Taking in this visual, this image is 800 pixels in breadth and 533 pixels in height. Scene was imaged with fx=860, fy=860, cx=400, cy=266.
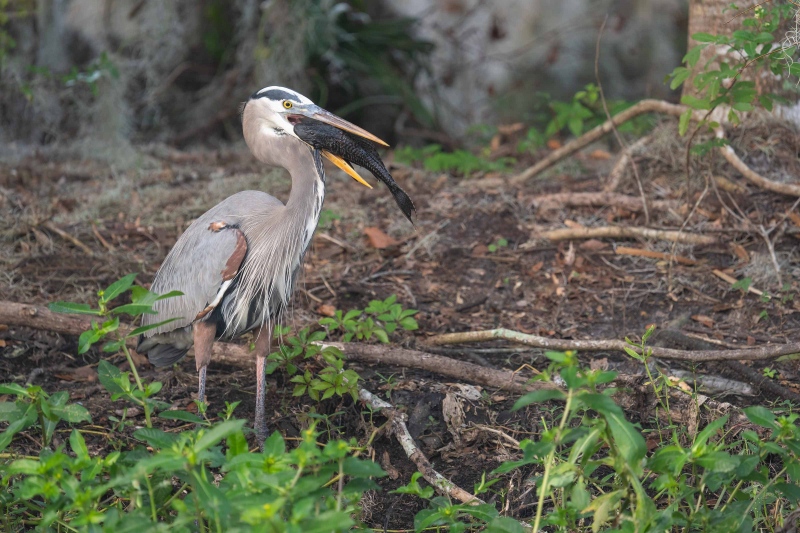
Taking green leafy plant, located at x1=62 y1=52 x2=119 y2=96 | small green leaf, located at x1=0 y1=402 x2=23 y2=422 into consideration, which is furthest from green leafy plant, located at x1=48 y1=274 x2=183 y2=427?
green leafy plant, located at x1=62 y1=52 x2=119 y2=96

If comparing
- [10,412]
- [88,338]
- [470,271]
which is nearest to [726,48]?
[470,271]

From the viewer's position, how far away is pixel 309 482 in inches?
77.0

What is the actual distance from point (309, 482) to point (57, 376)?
7.47 ft

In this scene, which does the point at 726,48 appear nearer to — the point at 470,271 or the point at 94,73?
the point at 470,271

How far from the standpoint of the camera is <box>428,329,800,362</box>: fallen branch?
10.5 ft

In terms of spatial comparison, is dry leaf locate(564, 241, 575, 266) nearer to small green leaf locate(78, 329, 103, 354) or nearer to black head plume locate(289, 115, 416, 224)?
black head plume locate(289, 115, 416, 224)

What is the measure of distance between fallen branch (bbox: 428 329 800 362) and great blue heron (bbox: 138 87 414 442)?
2.74ft

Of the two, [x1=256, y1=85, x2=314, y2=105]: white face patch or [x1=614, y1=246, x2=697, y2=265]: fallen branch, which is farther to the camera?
[x1=614, y1=246, x2=697, y2=265]: fallen branch

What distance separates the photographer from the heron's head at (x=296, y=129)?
3.52 metres

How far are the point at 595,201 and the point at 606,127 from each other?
0.48 meters

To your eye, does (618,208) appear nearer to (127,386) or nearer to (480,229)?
(480,229)

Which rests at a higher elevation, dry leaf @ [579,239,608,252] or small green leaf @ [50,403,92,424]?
small green leaf @ [50,403,92,424]

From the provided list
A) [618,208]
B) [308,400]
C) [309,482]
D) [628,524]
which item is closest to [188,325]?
[308,400]

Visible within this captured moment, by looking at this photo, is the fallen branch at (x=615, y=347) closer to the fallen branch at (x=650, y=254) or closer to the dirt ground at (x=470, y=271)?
the dirt ground at (x=470, y=271)
